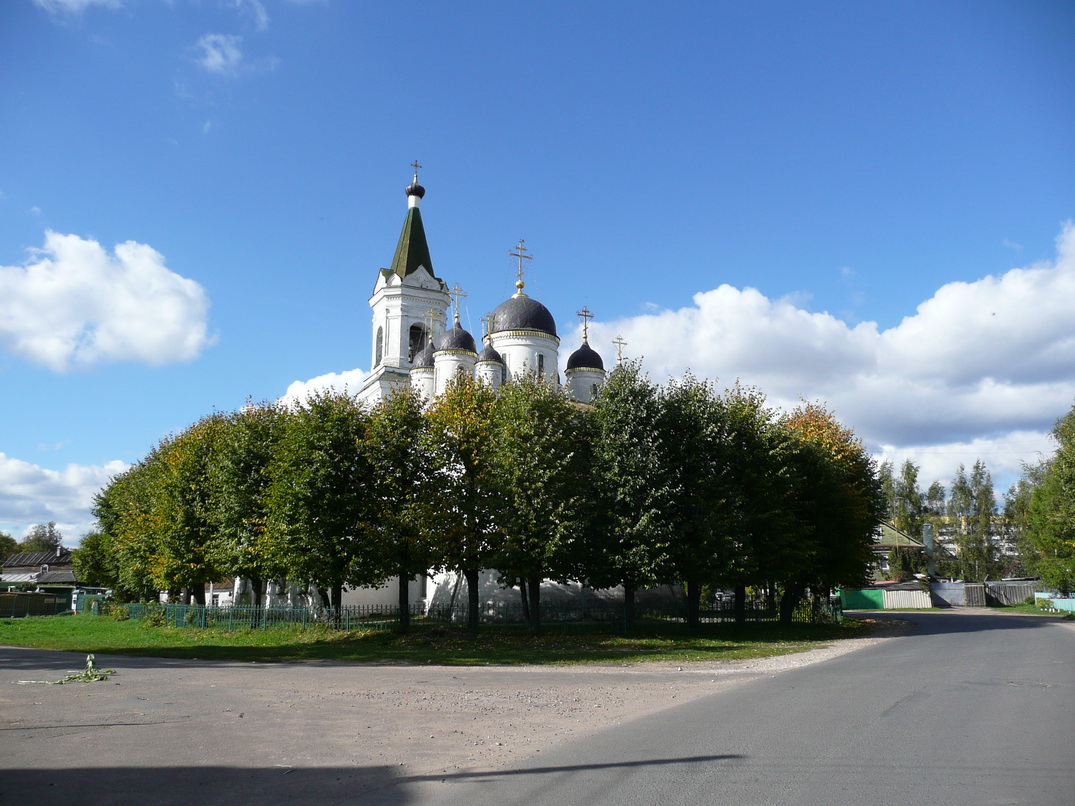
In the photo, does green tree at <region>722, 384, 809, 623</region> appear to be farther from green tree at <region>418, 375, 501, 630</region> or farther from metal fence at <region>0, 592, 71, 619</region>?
metal fence at <region>0, 592, 71, 619</region>

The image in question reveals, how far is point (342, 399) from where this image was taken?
31.6 m

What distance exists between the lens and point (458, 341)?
46.1m

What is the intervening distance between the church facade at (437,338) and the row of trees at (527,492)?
8.13 metres

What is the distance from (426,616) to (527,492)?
11505 mm

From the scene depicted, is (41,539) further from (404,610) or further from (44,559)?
(404,610)

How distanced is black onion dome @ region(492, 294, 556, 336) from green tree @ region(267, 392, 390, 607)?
17.3m

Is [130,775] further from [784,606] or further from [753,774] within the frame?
[784,606]

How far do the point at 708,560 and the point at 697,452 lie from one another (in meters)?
4.25

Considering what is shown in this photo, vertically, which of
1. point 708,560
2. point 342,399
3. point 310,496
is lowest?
point 708,560

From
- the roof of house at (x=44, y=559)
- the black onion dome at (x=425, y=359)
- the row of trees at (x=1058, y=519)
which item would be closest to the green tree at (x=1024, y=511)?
the row of trees at (x=1058, y=519)

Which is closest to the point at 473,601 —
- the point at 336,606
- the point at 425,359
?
the point at 336,606

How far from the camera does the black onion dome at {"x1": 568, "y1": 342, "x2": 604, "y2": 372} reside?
157ft

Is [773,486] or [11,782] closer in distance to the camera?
[11,782]

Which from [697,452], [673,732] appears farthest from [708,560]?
[673,732]
